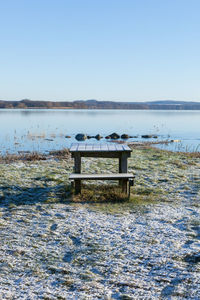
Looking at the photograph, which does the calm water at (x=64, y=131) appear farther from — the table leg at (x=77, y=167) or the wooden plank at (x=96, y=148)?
the table leg at (x=77, y=167)

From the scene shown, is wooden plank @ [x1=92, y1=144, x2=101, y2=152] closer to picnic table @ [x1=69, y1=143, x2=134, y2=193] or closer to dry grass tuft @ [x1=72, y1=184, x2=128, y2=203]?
picnic table @ [x1=69, y1=143, x2=134, y2=193]

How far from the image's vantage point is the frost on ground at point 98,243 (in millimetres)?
4301

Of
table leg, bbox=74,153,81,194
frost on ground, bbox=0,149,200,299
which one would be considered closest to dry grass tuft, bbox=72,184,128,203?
table leg, bbox=74,153,81,194

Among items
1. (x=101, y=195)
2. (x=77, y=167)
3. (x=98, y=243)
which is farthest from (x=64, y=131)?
(x=98, y=243)

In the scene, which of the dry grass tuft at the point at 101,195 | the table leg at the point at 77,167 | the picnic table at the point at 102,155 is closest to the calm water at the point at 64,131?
the dry grass tuft at the point at 101,195

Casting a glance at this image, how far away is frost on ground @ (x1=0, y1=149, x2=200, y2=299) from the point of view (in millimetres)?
4301

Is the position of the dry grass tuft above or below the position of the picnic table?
below

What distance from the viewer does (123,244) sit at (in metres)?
5.63

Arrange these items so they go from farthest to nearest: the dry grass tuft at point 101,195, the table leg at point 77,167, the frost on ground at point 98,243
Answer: the table leg at point 77,167 < the dry grass tuft at point 101,195 < the frost on ground at point 98,243

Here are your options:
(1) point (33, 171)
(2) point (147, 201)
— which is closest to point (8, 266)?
(2) point (147, 201)

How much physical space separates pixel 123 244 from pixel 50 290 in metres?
1.82

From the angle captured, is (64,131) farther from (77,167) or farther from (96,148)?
(96,148)

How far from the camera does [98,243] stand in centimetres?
566

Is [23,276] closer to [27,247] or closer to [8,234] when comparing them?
[27,247]
